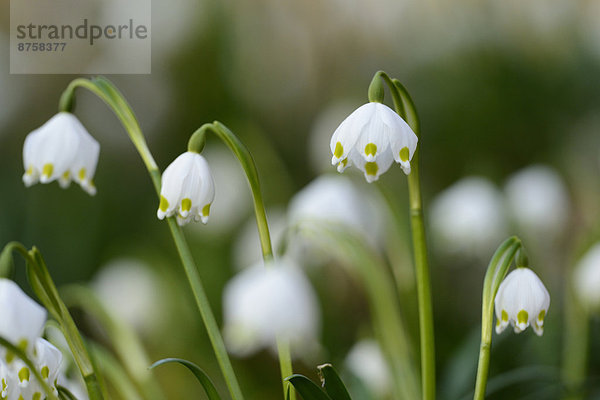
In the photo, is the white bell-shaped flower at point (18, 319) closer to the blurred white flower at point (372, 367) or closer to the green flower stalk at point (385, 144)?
the green flower stalk at point (385, 144)

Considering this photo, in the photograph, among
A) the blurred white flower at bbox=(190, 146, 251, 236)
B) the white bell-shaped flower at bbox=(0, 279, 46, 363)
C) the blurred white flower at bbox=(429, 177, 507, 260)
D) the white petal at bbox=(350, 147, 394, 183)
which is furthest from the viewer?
the blurred white flower at bbox=(190, 146, 251, 236)

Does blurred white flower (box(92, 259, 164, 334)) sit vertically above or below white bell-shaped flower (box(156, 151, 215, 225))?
below

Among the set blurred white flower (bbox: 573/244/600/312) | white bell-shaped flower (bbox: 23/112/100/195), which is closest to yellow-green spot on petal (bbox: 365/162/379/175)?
white bell-shaped flower (bbox: 23/112/100/195)

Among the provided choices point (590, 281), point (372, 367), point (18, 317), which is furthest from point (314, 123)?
point (18, 317)

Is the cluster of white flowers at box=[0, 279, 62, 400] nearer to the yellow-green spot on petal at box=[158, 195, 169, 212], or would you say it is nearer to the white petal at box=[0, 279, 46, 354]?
the white petal at box=[0, 279, 46, 354]

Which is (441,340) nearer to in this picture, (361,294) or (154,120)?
(361,294)

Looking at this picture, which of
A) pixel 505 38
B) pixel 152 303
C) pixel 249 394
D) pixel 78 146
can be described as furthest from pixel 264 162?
pixel 505 38

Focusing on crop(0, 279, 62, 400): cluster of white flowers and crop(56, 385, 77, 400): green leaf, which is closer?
crop(0, 279, 62, 400): cluster of white flowers
